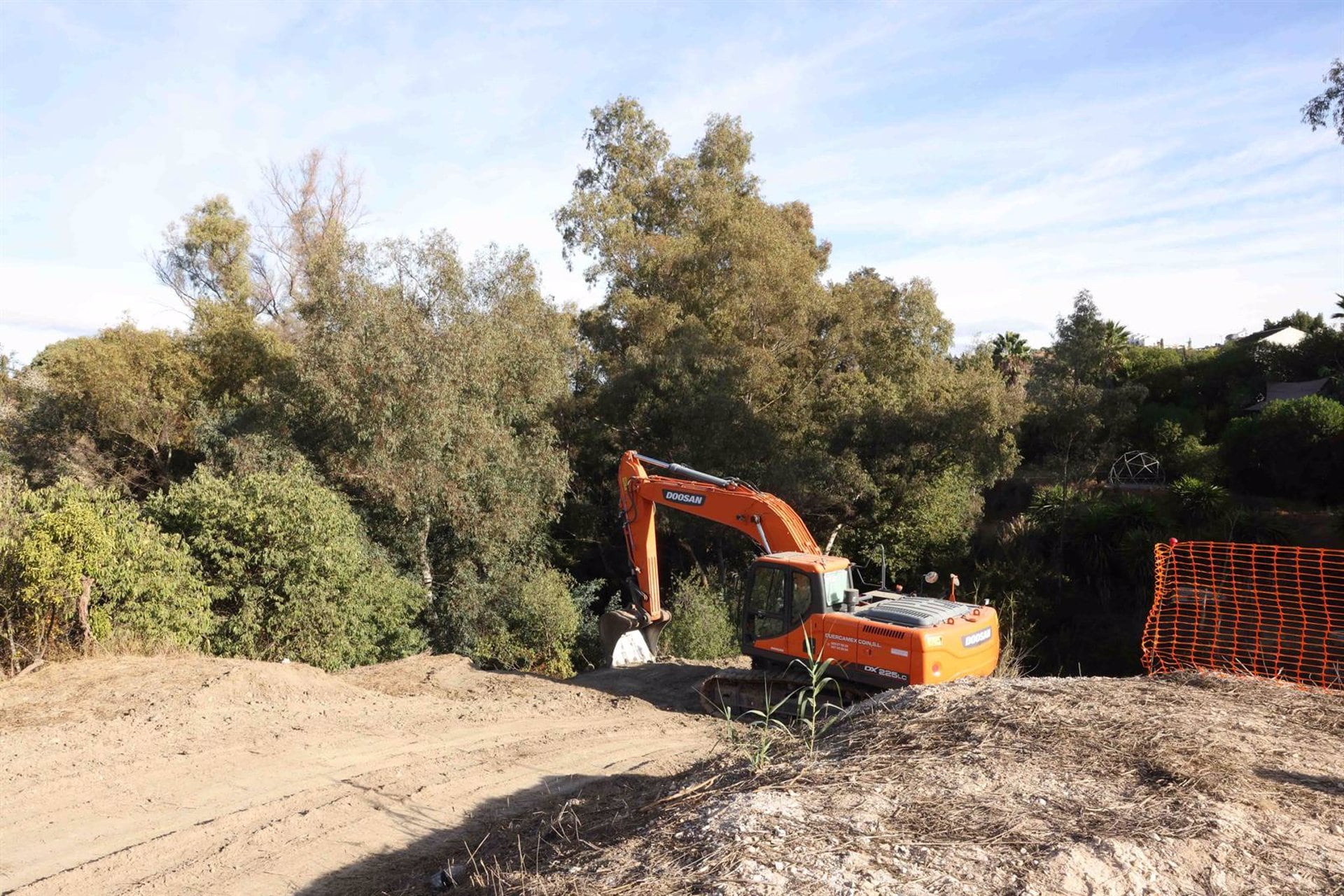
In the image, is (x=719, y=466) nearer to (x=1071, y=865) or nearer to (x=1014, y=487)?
(x=1014, y=487)

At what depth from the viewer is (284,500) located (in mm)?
Result: 13781

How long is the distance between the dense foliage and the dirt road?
2.16m

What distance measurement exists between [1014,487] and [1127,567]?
701 cm

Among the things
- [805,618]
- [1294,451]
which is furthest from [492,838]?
[1294,451]

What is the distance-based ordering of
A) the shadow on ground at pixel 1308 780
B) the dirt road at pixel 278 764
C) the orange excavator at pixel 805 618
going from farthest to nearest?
the orange excavator at pixel 805 618 < the dirt road at pixel 278 764 < the shadow on ground at pixel 1308 780

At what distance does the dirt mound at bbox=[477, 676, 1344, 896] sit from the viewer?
12.8 ft

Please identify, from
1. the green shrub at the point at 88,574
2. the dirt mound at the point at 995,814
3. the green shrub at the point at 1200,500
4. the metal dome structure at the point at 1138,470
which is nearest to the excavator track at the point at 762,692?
the dirt mound at the point at 995,814

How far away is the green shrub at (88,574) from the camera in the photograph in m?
10.9

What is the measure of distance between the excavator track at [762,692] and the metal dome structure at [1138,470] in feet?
59.4

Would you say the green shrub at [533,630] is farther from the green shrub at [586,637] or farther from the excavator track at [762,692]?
the excavator track at [762,692]

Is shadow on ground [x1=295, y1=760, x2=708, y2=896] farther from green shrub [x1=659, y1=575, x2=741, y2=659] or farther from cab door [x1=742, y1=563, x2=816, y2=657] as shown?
green shrub [x1=659, y1=575, x2=741, y2=659]

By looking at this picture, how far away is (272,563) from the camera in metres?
13.5

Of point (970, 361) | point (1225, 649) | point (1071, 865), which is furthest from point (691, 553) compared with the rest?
point (1071, 865)

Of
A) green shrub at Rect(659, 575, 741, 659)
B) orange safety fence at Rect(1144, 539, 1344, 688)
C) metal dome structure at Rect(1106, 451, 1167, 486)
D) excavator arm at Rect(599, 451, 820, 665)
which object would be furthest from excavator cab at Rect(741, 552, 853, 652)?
metal dome structure at Rect(1106, 451, 1167, 486)
